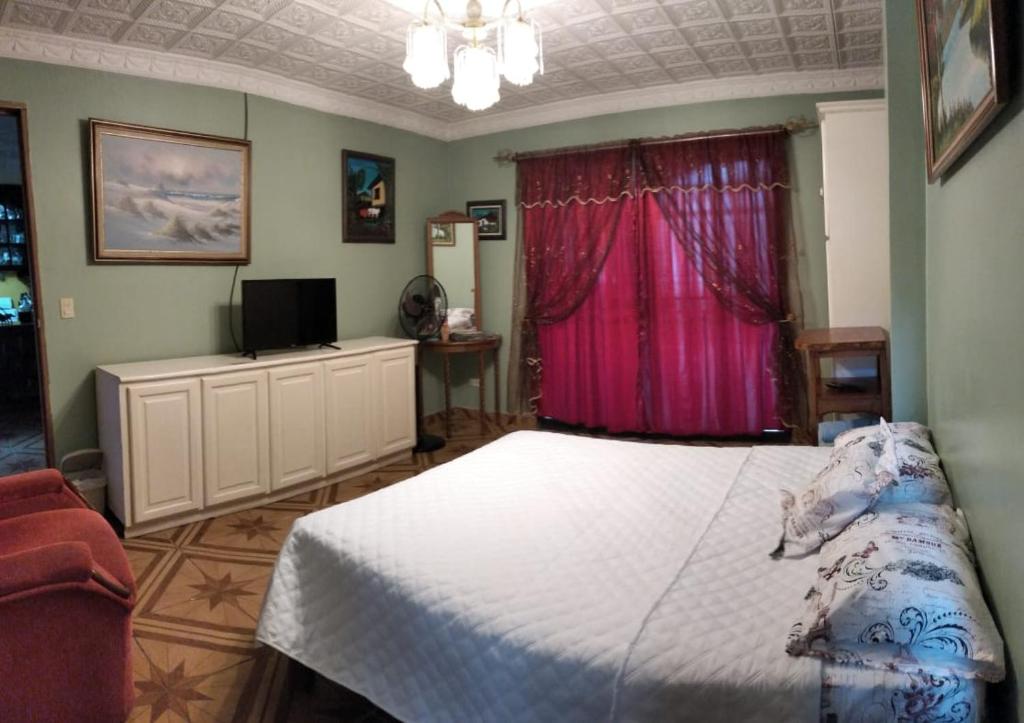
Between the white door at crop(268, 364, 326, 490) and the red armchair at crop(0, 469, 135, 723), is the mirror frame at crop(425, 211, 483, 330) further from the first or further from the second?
the red armchair at crop(0, 469, 135, 723)

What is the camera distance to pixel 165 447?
3.29 m

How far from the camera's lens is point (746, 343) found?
4527mm

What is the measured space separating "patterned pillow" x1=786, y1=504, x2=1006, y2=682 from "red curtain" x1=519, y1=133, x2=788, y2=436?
325 cm

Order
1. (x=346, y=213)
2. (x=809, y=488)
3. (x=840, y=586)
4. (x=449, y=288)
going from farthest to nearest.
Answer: (x=449, y=288) → (x=346, y=213) → (x=809, y=488) → (x=840, y=586)

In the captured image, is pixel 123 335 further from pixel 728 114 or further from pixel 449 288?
pixel 728 114

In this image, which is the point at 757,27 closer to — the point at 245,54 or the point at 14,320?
the point at 245,54

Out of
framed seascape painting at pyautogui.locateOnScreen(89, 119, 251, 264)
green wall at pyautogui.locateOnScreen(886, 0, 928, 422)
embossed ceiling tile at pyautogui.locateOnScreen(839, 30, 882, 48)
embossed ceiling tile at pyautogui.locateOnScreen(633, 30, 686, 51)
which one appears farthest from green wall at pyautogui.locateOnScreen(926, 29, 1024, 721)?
framed seascape painting at pyautogui.locateOnScreen(89, 119, 251, 264)

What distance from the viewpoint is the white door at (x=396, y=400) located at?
4.33m

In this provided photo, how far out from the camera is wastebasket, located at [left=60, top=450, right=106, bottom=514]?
3328 mm

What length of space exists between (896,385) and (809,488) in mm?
928

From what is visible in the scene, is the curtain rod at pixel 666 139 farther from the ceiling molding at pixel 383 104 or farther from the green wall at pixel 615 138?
the ceiling molding at pixel 383 104

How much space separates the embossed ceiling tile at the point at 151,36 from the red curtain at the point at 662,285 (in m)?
2.55

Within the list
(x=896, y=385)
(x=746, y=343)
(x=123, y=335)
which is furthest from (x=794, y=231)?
(x=123, y=335)

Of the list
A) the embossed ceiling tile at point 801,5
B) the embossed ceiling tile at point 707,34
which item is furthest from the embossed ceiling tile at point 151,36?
the embossed ceiling tile at point 801,5
